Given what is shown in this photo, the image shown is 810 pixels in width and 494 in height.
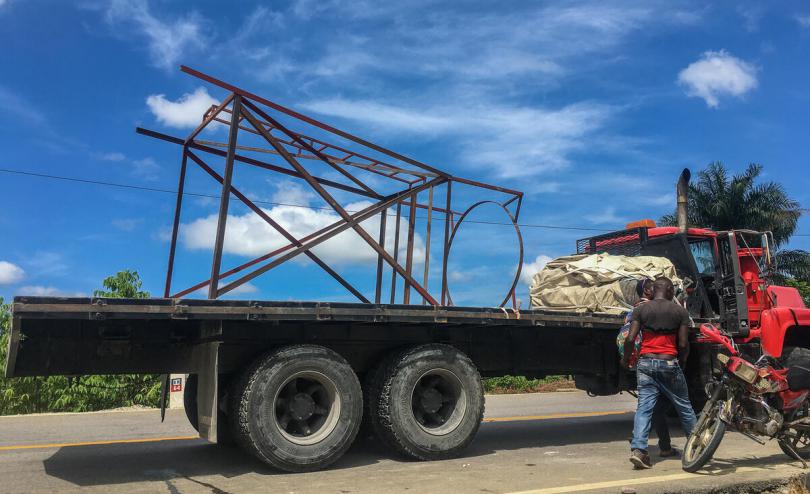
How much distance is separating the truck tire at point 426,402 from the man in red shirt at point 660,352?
5.33ft

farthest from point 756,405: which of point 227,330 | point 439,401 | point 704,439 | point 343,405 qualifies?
point 227,330

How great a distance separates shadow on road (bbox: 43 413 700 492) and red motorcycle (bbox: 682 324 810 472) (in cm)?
218

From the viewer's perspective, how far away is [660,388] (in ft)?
21.4

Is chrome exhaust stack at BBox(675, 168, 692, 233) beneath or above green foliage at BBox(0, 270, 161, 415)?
above

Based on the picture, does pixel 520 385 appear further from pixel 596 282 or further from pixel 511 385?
pixel 596 282

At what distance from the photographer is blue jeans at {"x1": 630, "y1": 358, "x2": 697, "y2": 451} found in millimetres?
6406

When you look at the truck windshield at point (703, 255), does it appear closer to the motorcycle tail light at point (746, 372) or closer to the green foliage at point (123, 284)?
the motorcycle tail light at point (746, 372)

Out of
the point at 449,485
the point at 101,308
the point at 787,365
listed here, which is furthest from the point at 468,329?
the point at 101,308

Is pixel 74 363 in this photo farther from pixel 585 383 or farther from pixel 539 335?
pixel 585 383

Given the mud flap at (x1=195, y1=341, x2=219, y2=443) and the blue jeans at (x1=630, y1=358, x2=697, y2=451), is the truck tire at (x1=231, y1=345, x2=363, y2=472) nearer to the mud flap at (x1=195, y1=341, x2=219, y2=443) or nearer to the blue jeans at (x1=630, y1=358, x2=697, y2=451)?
the mud flap at (x1=195, y1=341, x2=219, y2=443)

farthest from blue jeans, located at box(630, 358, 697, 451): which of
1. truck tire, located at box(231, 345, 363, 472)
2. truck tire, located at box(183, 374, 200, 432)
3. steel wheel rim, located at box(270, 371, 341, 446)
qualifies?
truck tire, located at box(183, 374, 200, 432)

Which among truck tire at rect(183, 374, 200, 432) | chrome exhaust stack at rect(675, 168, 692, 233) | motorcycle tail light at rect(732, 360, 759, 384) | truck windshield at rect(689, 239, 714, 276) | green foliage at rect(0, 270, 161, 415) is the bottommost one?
green foliage at rect(0, 270, 161, 415)

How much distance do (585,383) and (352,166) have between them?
413 centimetres

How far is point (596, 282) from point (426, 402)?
9.96 ft
